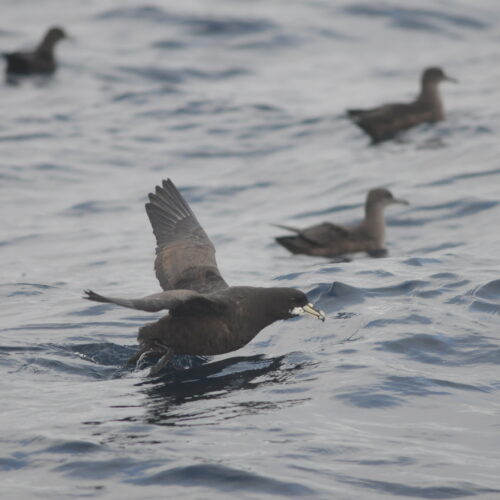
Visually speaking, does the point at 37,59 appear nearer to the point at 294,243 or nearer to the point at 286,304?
the point at 294,243

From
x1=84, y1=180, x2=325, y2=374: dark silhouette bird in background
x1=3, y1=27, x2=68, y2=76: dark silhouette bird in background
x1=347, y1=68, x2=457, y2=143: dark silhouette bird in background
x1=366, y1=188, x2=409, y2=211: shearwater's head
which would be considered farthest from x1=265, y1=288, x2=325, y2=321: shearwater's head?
x1=3, y1=27, x2=68, y2=76: dark silhouette bird in background

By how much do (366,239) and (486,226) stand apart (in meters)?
1.33

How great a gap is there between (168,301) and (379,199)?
6327mm

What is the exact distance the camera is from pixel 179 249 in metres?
9.47

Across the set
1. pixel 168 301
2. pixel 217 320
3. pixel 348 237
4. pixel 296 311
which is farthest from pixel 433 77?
pixel 168 301

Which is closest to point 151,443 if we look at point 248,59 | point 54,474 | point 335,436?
point 54,474

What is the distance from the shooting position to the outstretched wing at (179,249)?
29.9 ft

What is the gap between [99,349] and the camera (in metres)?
9.14

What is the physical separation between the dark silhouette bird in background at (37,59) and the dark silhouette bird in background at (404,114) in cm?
676

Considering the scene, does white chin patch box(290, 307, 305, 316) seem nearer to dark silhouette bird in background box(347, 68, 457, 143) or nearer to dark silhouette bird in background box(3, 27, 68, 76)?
dark silhouette bird in background box(347, 68, 457, 143)

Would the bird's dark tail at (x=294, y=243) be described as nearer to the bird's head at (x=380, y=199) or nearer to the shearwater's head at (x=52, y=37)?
the bird's head at (x=380, y=199)

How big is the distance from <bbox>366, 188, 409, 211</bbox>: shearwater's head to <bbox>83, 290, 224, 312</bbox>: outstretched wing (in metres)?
5.46

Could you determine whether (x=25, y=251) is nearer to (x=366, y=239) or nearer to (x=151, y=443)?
(x=366, y=239)

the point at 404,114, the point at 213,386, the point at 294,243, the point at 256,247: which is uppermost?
the point at 404,114
